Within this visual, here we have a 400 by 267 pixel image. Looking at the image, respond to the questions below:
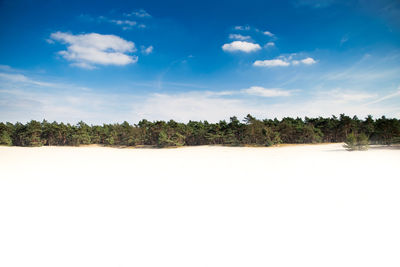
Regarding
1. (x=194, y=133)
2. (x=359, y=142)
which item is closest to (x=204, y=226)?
(x=359, y=142)

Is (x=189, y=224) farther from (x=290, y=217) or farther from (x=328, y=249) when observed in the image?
(x=328, y=249)

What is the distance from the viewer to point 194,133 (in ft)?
143

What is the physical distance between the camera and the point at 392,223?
3.86 meters

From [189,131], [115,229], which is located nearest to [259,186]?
[115,229]

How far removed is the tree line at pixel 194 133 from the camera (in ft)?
127

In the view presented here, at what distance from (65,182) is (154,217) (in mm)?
5689

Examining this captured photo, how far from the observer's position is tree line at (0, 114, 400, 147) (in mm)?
38625

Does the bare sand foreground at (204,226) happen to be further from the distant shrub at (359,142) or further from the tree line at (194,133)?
the tree line at (194,133)

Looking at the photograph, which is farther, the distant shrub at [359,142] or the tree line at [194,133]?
the tree line at [194,133]

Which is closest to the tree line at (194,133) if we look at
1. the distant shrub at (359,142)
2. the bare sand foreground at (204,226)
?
the distant shrub at (359,142)

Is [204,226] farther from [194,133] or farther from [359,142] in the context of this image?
[194,133]

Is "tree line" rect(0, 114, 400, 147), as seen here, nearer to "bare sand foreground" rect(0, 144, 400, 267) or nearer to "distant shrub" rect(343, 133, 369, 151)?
"distant shrub" rect(343, 133, 369, 151)

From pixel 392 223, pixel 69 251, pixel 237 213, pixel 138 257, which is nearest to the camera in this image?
pixel 138 257

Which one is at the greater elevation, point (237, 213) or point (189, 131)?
point (189, 131)
